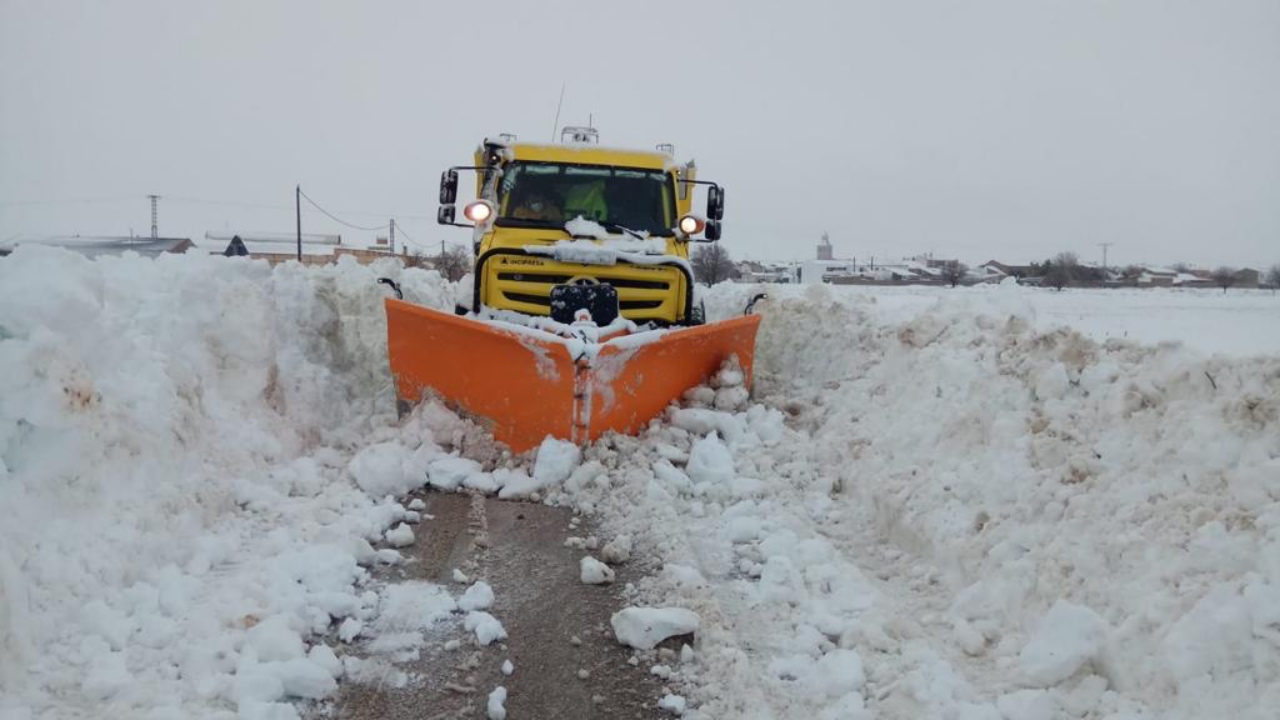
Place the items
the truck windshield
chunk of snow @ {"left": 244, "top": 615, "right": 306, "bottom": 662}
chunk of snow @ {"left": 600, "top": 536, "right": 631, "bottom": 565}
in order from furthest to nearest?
the truck windshield → chunk of snow @ {"left": 600, "top": 536, "right": 631, "bottom": 565} → chunk of snow @ {"left": 244, "top": 615, "right": 306, "bottom": 662}

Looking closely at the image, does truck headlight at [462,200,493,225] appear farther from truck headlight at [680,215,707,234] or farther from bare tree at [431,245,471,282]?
bare tree at [431,245,471,282]

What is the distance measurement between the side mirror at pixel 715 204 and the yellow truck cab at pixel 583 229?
0.01 meters

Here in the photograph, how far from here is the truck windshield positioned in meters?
8.23

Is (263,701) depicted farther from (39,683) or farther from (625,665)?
(625,665)

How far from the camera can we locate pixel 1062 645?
10.8 ft

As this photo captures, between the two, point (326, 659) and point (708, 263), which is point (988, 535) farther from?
point (708, 263)

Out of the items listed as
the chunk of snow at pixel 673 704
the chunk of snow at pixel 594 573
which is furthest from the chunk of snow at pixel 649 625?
the chunk of snow at pixel 594 573

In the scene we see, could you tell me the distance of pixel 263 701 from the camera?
3186 millimetres

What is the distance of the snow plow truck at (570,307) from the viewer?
6.37 meters

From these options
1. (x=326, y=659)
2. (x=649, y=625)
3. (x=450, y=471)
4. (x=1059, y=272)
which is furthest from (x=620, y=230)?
(x=1059, y=272)

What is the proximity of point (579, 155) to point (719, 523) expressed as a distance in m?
4.31

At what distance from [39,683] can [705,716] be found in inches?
93.8

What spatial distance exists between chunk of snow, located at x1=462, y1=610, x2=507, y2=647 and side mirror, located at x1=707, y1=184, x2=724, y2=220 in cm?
548

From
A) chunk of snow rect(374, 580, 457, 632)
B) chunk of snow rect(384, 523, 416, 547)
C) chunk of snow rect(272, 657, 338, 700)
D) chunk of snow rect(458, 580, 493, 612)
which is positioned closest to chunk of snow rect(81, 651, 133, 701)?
chunk of snow rect(272, 657, 338, 700)
